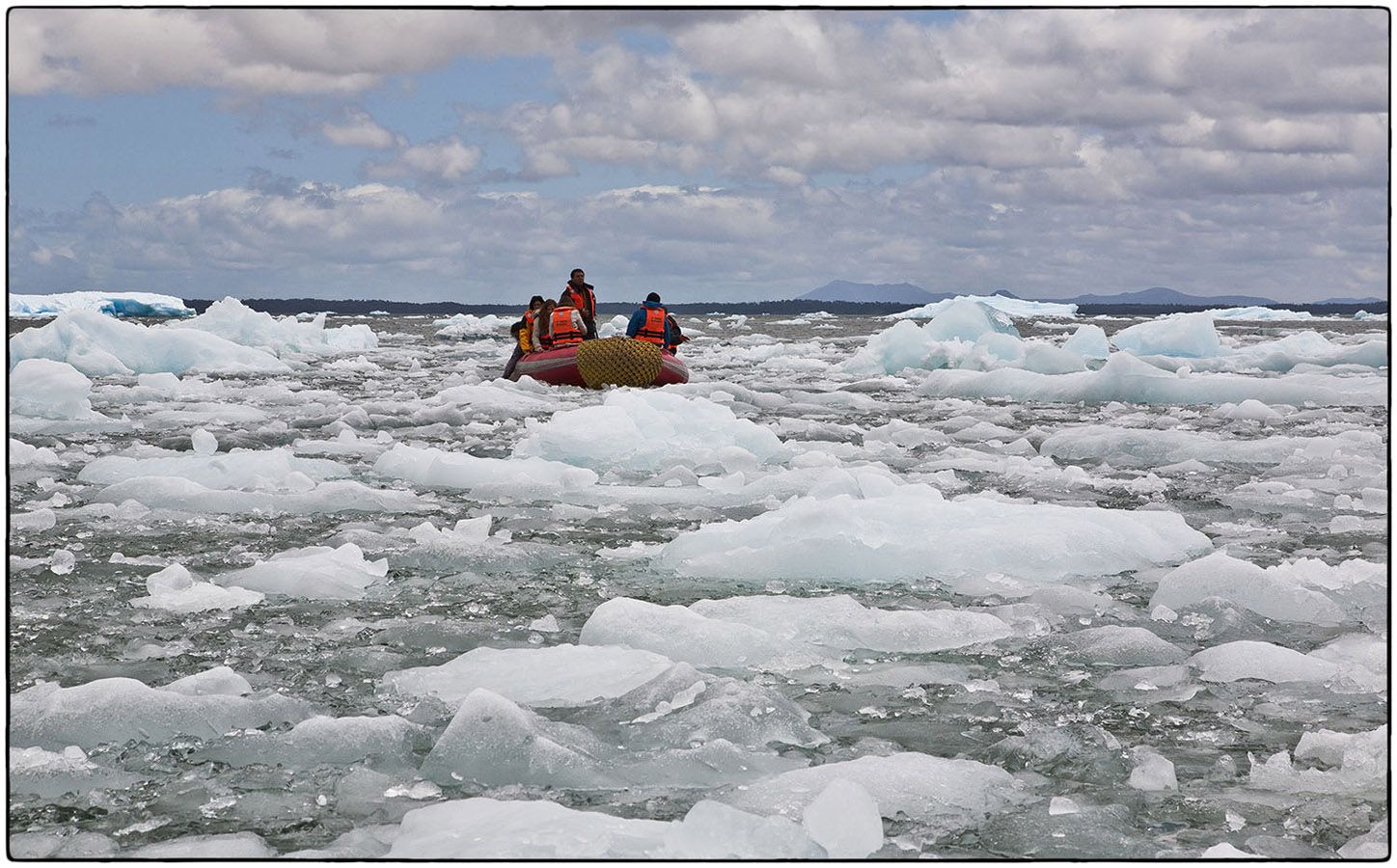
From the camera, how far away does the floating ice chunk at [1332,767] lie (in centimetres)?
281

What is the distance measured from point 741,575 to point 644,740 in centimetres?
179

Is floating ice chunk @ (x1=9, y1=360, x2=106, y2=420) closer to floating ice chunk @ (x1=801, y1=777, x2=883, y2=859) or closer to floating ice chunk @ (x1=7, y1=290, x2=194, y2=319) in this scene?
floating ice chunk @ (x1=801, y1=777, x2=883, y2=859)

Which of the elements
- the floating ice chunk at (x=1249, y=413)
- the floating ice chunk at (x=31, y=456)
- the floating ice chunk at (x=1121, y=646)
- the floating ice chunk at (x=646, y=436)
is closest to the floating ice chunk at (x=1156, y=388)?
the floating ice chunk at (x=1249, y=413)

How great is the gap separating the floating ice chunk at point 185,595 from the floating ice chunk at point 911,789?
94.5 inches

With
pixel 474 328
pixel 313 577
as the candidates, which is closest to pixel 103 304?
pixel 474 328

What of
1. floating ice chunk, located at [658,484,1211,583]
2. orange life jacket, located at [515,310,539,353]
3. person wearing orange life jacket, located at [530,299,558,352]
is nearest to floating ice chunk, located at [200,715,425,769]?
floating ice chunk, located at [658,484,1211,583]

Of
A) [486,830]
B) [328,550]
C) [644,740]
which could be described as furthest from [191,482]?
[486,830]

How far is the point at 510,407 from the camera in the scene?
11898 millimetres

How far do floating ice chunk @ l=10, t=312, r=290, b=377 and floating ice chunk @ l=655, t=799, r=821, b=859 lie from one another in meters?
17.0

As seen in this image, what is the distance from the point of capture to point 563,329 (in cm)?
1452

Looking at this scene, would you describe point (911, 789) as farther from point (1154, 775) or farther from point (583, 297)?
point (583, 297)

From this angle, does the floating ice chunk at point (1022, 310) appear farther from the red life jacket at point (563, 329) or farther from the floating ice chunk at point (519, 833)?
the floating ice chunk at point (519, 833)

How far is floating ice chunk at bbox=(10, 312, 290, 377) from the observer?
1761cm

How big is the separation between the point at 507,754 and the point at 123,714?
103cm
